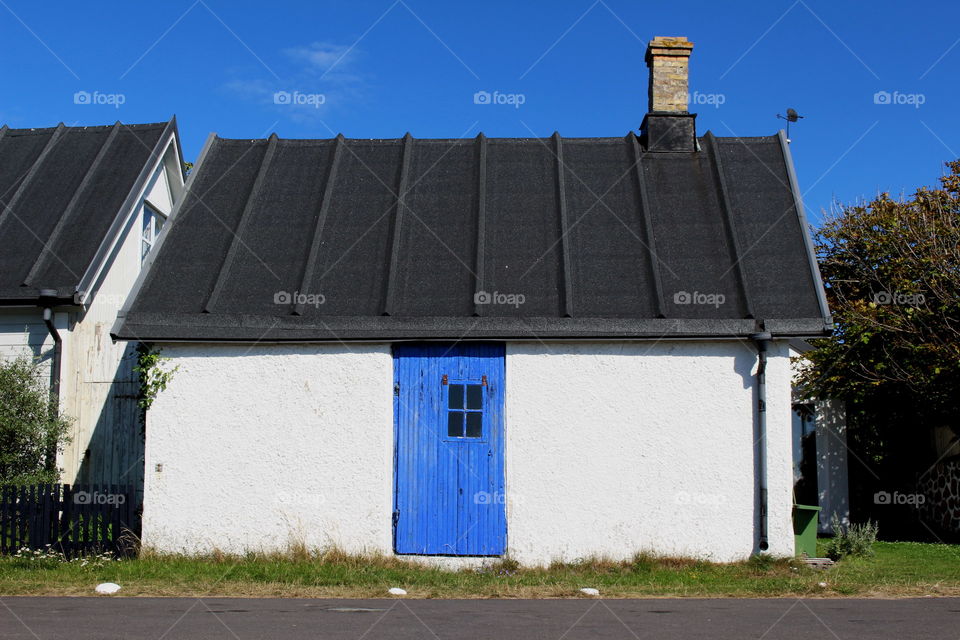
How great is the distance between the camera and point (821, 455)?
54.3 feet

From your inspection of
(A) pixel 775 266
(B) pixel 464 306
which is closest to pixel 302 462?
(B) pixel 464 306

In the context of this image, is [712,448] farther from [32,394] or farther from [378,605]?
[32,394]

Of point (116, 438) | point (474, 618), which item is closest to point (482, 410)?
point (474, 618)

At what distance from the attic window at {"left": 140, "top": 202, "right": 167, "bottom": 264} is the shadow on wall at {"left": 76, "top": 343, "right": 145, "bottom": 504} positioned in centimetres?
251

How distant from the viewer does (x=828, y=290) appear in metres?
17.9

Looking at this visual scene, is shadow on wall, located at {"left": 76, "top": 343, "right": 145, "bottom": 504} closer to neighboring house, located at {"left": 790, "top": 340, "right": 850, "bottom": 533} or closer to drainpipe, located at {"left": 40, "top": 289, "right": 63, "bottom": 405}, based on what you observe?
drainpipe, located at {"left": 40, "top": 289, "right": 63, "bottom": 405}

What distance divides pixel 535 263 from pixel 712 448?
10.6ft

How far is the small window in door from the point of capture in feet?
35.1

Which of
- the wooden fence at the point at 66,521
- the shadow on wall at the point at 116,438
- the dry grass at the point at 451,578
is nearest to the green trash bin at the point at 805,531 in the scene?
the dry grass at the point at 451,578

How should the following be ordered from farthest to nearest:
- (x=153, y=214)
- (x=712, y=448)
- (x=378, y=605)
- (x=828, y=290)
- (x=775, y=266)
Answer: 1. (x=828, y=290)
2. (x=153, y=214)
3. (x=775, y=266)
4. (x=712, y=448)
5. (x=378, y=605)

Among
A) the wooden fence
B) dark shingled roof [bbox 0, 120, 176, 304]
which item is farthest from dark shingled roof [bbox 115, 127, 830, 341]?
the wooden fence

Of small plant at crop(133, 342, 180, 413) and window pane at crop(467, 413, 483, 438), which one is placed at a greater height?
small plant at crop(133, 342, 180, 413)

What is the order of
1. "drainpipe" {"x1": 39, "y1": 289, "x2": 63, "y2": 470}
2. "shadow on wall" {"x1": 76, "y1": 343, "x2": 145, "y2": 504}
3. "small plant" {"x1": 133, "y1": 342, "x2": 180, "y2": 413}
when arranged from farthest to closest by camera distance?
1. "shadow on wall" {"x1": 76, "y1": 343, "x2": 145, "y2": 504}
2. "drainpipe" {"x1": 39, "y1": 289, "x2": 63, "y2": 470}
3. "small plant" {"x1": 133, "y1": 342, "x2": 180, "y2": 413}

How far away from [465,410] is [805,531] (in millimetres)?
4402
